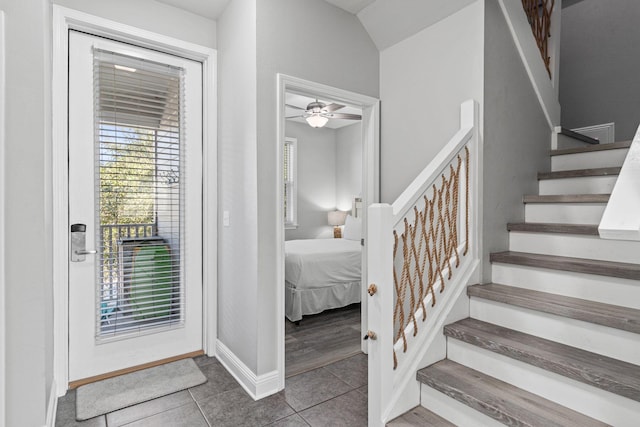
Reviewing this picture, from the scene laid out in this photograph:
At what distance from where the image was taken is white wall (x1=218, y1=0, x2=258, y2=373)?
7.30ft

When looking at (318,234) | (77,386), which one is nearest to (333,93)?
(77,386)

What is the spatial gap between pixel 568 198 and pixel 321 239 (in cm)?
369

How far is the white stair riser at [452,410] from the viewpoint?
1.52 meters

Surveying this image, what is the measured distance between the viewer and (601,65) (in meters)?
3.85

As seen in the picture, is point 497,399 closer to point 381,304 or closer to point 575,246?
point 381,304

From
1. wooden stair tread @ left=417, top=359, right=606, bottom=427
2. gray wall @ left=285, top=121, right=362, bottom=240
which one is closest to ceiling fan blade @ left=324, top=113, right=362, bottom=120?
gray wall @ left=285, top=121, right=362, bottom=240

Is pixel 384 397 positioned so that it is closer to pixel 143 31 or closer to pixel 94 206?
pixel 94 206

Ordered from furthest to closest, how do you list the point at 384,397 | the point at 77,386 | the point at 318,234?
the point at 318,234 < the point at 77,386 < the point at 384,397

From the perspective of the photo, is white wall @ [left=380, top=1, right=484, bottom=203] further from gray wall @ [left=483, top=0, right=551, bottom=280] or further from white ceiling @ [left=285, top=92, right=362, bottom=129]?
white ceiling @ [left=285, top=92, right=362, bottom=129]

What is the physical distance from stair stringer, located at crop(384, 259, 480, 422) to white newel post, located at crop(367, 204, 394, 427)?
0.06m

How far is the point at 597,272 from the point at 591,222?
52cm

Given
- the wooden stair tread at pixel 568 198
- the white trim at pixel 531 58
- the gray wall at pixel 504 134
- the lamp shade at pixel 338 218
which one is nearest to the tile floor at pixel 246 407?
the gray wall at pixel 504 134

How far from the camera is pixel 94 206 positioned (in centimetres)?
234

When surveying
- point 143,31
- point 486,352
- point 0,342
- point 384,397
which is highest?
point 143,31
